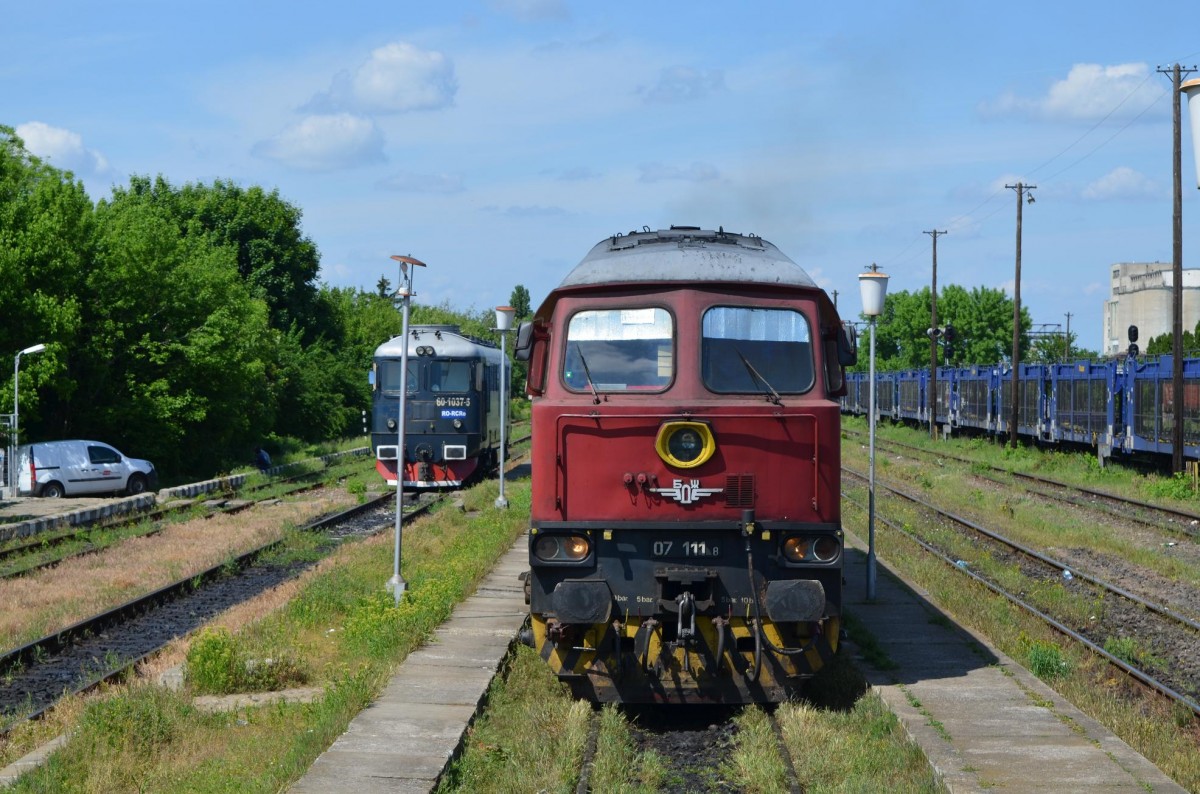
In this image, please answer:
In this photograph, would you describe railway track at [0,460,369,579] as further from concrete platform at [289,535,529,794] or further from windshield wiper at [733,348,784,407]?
windshield wiper at [733,348,784,407]

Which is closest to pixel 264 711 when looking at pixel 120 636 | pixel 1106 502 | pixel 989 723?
pixel 120 636

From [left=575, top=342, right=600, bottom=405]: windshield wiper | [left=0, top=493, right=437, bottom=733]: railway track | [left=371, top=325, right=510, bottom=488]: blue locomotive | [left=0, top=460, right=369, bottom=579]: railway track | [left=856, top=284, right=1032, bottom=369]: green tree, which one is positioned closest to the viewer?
[left=575, top=342, right=600, bottom=405]: windshield wiper

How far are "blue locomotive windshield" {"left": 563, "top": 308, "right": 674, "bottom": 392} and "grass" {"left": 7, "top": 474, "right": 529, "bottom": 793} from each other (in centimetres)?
290

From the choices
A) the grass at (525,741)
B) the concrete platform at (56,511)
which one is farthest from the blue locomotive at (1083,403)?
the concrete platform at (56,511)

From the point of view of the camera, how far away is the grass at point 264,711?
27.6 ft

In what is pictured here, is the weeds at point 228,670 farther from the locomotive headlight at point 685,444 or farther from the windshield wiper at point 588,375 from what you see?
the locomotive headlight at point 685,444

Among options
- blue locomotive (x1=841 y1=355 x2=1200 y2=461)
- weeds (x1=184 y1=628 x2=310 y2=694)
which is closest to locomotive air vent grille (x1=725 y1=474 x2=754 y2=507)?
weeds (x1=184 y1=628 x2=310 y2=694)

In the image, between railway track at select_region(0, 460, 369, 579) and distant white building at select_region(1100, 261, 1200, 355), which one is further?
distant white building at select_region(1100, 261, 1200, 355)

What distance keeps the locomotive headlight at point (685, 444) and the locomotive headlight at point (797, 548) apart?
0.86m

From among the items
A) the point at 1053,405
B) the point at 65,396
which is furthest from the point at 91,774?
the point at 1053,405

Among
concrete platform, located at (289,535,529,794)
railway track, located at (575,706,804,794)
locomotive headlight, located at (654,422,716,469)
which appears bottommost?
railway track, located at (575,706,804,794)

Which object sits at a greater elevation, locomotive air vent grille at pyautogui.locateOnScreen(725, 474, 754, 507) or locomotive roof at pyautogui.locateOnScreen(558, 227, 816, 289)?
locomotive roof at pyautogui.locateOnScreen(558, 227, 816, 289)

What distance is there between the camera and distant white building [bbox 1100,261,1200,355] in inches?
4114

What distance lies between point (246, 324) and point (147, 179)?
66.6 ft
